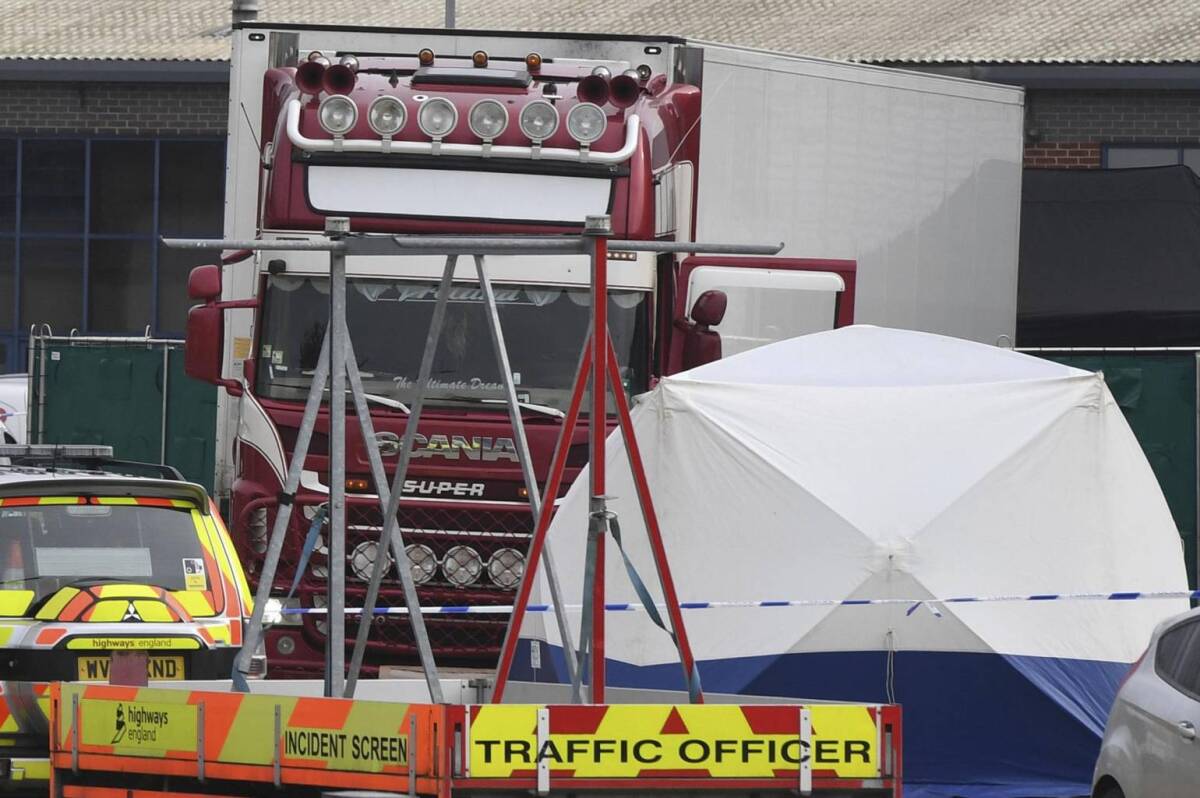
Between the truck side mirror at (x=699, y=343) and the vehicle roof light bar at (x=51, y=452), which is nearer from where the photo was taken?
the vehicle roof light bar at (x=51, y=452)

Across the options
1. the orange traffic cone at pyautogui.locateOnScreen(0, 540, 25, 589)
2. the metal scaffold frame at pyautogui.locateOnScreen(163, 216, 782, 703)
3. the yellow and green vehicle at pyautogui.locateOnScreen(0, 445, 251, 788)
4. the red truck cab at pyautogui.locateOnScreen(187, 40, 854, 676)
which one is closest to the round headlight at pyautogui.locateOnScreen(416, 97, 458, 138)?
the red truck cab at pyautogui.locateOnScreen(187, 40, 854, 676)

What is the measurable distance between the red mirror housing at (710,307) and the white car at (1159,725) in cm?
395

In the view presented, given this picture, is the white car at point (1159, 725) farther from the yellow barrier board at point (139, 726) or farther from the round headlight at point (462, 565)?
the round headlight at point (462, 565)

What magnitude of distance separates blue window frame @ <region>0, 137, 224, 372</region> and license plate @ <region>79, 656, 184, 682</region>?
2599cm

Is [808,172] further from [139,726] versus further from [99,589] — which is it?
[139,726]

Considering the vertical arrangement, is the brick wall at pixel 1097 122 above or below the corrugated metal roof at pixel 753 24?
below

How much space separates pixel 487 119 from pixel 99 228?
2535 centimetres

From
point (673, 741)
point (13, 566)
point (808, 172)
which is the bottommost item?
point (673, 741)

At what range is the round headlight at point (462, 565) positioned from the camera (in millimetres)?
12289

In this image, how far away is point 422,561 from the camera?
12289 millimetres

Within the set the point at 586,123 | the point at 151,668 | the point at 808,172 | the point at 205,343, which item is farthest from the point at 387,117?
the point at 151,668

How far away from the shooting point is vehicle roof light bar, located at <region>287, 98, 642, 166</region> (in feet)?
39.5

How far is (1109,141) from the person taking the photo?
2973cm

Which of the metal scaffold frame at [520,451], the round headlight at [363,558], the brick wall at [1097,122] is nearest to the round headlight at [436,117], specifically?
the round headlight at [363,558]
